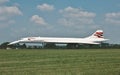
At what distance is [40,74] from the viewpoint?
19.5 meters

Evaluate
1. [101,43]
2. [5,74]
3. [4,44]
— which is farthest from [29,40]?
Result: [5,74]

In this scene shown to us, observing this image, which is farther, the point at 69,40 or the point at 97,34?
the point at 97,34

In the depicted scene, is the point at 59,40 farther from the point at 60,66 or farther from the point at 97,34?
the point at 60,66

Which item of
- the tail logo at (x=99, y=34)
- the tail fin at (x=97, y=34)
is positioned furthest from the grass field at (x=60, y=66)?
the tail fin at (x=97, y=34)

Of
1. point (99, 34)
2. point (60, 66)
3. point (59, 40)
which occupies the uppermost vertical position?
point (99, 34)

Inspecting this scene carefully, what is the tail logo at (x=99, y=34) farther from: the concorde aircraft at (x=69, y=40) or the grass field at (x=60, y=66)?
the grass field at (x=60, y=66)

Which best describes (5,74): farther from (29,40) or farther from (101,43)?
(101,43)

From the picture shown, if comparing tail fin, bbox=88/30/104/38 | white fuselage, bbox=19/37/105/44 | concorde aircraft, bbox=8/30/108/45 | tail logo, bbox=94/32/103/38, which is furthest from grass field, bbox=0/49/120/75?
tail fin, bbox=88/30/104/38

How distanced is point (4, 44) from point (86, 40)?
30660 mm

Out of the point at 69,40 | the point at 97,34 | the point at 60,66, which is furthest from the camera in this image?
the point at 97,34

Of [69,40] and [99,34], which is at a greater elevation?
[99,34]

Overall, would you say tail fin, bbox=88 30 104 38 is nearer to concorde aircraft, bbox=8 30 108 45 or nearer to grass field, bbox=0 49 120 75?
concorde aircraft, bbox=8 30 108 45

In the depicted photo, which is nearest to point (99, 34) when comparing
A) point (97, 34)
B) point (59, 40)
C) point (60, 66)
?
point (97, 34)

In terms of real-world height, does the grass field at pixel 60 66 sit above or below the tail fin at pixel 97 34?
below
